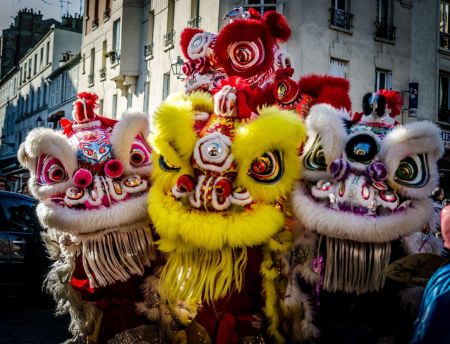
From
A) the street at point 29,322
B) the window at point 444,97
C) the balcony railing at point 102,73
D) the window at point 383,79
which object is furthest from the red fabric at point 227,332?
the balcony railing at point 102,73

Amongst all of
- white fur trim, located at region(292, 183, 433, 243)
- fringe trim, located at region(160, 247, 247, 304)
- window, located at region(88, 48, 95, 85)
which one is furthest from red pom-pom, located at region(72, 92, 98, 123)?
window, located at region(88, 48, 95, 85)

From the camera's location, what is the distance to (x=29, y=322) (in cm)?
602

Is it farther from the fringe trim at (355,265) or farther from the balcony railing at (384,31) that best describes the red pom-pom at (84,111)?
the balcony railing at (384,31)

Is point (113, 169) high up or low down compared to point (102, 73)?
down

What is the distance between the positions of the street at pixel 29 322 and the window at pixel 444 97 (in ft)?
43.2

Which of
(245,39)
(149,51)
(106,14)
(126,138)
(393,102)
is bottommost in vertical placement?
(126,138)


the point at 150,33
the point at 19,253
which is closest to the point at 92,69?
the point at 150,33

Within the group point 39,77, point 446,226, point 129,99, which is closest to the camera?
point 446,226

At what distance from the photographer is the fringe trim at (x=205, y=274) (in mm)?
2963

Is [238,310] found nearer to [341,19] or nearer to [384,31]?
[341,19]

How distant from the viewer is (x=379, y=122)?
3189mm

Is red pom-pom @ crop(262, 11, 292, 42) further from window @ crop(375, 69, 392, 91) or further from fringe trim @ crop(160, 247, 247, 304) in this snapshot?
window @ crop(375, 69, 392, 91)

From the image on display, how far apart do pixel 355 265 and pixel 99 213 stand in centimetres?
151

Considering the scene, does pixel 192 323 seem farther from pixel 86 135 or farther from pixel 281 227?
pixel 86 135
